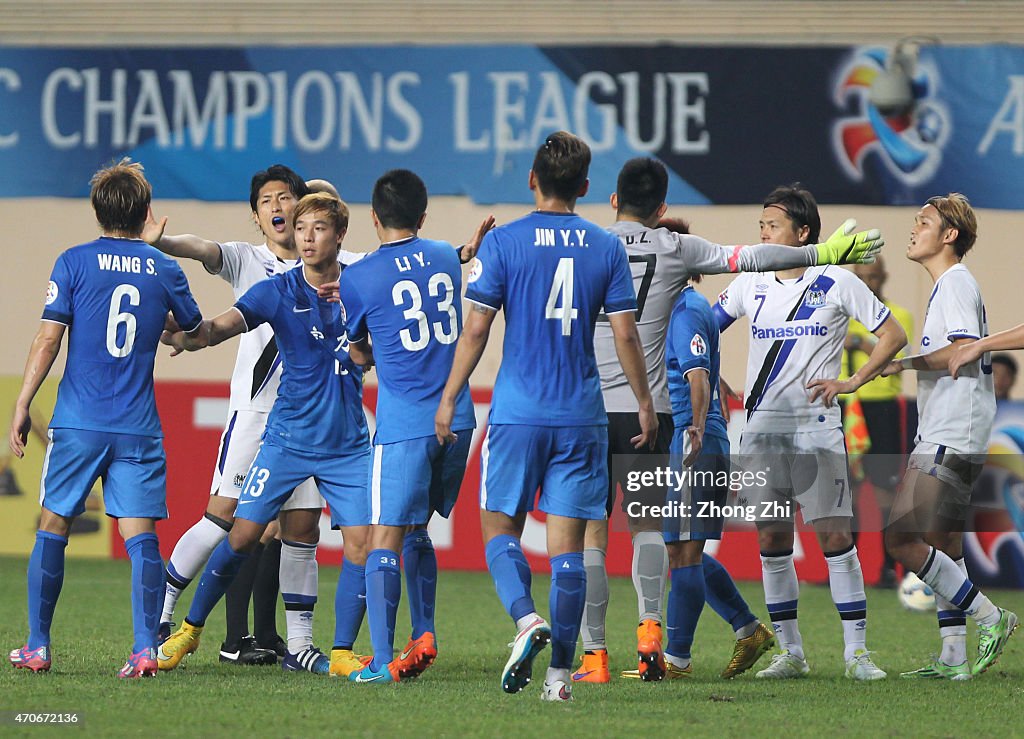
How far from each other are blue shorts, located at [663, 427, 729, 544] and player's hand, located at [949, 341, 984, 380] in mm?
1032

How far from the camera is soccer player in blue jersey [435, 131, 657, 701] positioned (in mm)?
5562

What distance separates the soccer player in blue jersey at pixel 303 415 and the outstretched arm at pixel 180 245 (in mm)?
419

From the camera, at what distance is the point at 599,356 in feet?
21.3

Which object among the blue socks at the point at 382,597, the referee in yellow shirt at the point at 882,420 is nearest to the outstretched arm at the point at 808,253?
the blue socks at the point at 382,597

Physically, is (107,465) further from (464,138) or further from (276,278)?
(464,138)

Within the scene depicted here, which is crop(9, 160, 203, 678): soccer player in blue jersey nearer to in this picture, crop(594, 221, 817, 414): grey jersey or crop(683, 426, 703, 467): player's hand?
crop(594, 221, 817, 414): grey jersey

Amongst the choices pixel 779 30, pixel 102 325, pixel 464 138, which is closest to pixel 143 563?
pixel 102 325

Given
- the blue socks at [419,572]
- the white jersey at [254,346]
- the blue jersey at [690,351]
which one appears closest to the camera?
the blue socks at [419,572]

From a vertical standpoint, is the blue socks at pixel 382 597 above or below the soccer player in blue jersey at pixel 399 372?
below

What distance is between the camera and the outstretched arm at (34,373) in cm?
595

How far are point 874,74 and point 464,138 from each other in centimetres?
333

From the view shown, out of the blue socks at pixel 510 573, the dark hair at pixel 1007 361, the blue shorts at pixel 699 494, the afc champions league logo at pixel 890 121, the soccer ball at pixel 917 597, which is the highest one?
the afc champions league logo at pixel 890 121

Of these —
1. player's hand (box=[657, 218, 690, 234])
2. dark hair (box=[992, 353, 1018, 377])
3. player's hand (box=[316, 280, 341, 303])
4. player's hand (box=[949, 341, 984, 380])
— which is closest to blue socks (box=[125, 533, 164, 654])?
player's hand (box=[316, 280, 341, 303])

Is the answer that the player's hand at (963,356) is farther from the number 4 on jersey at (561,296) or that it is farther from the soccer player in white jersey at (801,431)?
the number 4 on jersey at (561,296)
